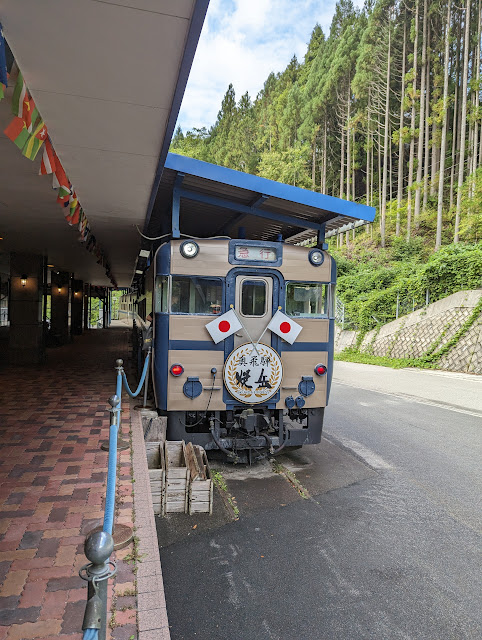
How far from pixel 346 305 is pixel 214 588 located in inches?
818

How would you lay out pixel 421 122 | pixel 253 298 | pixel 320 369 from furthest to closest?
pixel 421 122 < pixel 320 369 < pixel 253 298

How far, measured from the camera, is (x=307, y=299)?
240 inches

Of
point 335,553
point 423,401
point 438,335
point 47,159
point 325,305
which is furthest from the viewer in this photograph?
point 438,335

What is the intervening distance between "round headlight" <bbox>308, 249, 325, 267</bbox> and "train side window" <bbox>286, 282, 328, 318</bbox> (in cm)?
29

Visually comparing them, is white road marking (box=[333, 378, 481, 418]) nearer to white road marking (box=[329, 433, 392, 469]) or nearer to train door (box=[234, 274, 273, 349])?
white road marking (box=[329, 433, 392, 469])

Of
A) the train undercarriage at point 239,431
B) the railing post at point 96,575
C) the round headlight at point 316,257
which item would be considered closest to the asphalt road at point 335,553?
the train undercarriage at point 239,431

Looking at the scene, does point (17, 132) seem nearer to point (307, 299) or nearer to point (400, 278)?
point (307, 299)

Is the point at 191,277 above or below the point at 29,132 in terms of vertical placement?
below

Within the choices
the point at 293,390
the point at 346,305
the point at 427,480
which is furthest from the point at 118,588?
the point at 346,305

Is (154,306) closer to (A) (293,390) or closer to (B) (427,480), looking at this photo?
(A) (293,390)

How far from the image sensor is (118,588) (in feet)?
8.36

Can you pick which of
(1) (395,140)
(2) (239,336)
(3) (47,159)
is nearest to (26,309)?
(2) (239,336)

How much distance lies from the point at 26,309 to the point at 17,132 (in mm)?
9948

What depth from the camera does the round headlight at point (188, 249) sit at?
560 cm
